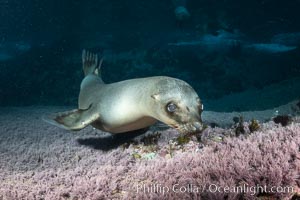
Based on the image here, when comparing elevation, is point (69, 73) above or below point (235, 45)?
below

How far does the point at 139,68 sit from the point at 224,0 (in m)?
9.83

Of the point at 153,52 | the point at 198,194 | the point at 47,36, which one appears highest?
the point at 47,36

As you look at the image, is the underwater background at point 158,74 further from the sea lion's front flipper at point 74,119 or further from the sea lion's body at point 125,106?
the sea lion's front flipper at point 74,119

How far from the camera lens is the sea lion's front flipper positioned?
17.6 ft

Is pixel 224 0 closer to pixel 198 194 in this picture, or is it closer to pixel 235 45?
pixel 235 45

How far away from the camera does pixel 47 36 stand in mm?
34562

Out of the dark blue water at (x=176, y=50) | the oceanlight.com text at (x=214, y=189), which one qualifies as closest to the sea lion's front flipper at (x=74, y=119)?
the oceanlight.com text at (x=214, y=189)

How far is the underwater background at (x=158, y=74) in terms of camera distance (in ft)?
9.61

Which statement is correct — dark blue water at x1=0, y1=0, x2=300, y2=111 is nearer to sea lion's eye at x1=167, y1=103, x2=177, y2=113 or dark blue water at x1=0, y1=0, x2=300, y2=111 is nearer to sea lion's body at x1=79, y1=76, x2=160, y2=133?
sea lion's body at x1=79, y1=76, x2=160, y2=133

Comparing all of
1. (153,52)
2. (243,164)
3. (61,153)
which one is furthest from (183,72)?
(243,164)

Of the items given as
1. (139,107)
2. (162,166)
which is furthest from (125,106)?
(162,166)

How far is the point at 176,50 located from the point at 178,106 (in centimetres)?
1929

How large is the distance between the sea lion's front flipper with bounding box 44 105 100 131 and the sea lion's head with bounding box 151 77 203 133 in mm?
1632

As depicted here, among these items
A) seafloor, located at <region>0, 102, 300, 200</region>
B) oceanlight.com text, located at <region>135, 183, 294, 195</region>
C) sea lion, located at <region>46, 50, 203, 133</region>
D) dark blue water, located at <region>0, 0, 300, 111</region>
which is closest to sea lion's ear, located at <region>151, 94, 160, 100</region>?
sea lion, located at <region>46, 50, 203, 133</region>
